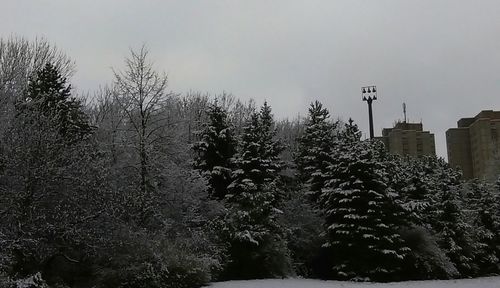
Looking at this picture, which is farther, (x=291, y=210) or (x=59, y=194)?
(x=291, y=210)

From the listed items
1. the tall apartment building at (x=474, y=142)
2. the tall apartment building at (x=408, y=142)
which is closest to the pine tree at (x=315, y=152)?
the tall apartment building at (x=408, y=142)

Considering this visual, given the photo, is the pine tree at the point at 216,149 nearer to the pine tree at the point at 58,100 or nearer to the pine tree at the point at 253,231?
the pine tree at the point at 253,231

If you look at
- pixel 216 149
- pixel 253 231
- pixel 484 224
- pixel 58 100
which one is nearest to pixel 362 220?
pixel 253 231

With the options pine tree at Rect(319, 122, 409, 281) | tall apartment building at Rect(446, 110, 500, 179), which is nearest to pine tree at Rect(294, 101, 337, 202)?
pine tree at Rect(319, 122, 409, 281)

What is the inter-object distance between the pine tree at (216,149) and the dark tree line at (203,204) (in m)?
0.07

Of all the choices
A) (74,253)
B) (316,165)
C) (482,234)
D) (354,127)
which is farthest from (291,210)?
(74,253)

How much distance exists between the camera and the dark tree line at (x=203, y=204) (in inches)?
684

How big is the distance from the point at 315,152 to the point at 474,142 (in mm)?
56967

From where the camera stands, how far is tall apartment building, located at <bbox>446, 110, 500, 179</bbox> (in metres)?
75.9

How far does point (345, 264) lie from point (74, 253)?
438 inches

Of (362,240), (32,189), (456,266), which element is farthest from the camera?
(456,266)

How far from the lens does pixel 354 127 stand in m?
28.6

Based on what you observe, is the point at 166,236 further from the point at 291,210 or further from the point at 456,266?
the point at 456,266

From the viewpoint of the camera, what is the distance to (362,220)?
23.7 m
